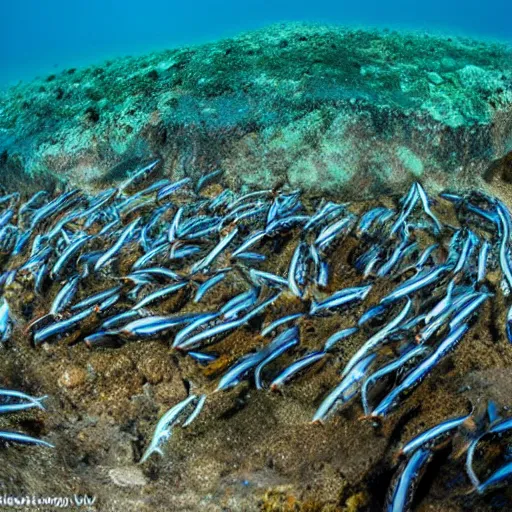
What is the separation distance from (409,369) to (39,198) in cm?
516

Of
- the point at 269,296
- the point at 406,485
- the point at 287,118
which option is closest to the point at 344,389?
the point at 406,485

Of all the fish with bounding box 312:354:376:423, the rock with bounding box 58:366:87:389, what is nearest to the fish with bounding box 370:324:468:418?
the fish with bounding box 312:354:376:423

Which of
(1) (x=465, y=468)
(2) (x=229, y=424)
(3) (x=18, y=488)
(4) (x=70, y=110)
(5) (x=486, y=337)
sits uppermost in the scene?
(4) (x=70, y=110)

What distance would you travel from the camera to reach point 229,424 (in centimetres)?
272

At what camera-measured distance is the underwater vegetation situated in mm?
2445

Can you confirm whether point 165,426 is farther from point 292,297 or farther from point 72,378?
point 292,297

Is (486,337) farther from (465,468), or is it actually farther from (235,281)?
(235,281)

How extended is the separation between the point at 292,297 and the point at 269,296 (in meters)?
0.22

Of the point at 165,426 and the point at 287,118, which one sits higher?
the point at 287,118

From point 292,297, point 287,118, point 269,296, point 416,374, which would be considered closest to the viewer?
point 416,374

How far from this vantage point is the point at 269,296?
314cm

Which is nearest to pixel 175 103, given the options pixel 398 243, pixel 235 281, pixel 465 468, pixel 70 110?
pixel 70 110

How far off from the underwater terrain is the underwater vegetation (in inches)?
0.7

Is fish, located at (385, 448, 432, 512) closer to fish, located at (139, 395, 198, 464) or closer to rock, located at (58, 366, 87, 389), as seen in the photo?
fish, located at (139, 395, 198, 464)
